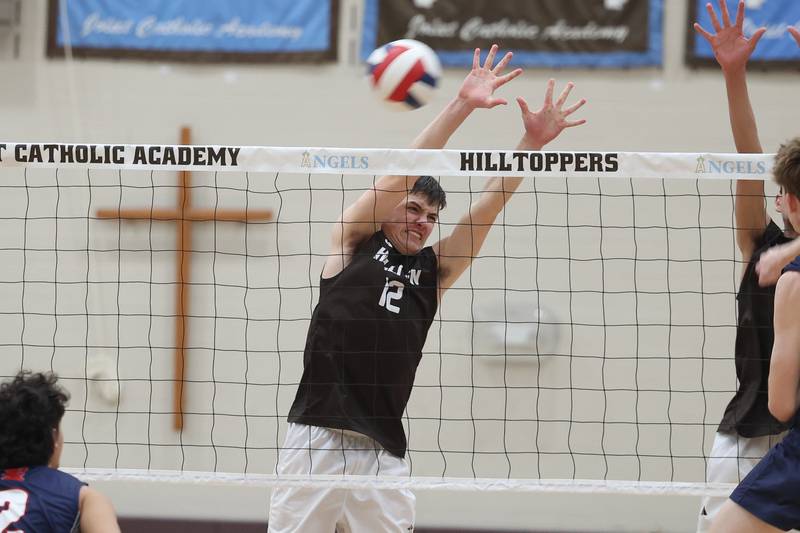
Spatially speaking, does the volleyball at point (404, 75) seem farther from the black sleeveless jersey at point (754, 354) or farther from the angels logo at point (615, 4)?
the angels logo at point (615, 4)

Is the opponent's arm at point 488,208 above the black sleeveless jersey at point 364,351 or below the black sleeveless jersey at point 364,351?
above

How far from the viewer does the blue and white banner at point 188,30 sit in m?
7.32

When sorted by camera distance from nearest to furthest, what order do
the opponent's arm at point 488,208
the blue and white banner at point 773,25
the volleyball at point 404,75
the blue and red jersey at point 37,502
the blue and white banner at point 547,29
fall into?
1. the blue and red jersey at point 37,502
2. the opponent's arm at point 488,208
3. the volleyball at point 404,75
4. the blue and white banner at point 773,25
5. the blue and white banner at point 547,29

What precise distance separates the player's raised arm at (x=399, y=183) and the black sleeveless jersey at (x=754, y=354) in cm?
131

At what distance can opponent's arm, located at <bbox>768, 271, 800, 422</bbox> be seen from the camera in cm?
299

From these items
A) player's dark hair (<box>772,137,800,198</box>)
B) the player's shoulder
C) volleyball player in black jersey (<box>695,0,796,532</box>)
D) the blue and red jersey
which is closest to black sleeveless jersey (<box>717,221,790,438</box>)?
volleyball player in black jersey (<box>695,0,796,532</box>)

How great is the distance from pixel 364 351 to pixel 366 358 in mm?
36

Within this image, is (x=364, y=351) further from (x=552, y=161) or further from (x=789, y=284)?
(x=789, y=284)

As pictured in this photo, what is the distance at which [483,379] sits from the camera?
709 centimetres

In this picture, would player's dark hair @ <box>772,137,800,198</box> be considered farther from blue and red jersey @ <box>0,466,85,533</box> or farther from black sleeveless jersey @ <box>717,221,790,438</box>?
blue and red jersey @ <box>0,466,85,533</box>

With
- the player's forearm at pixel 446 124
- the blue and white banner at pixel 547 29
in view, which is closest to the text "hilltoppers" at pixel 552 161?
the player's forearm at pixel 446 124

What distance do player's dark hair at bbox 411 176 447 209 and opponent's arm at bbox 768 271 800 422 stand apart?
1730 millimetres

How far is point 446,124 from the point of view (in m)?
4.23

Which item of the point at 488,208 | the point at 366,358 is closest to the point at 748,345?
the point at 488,208
